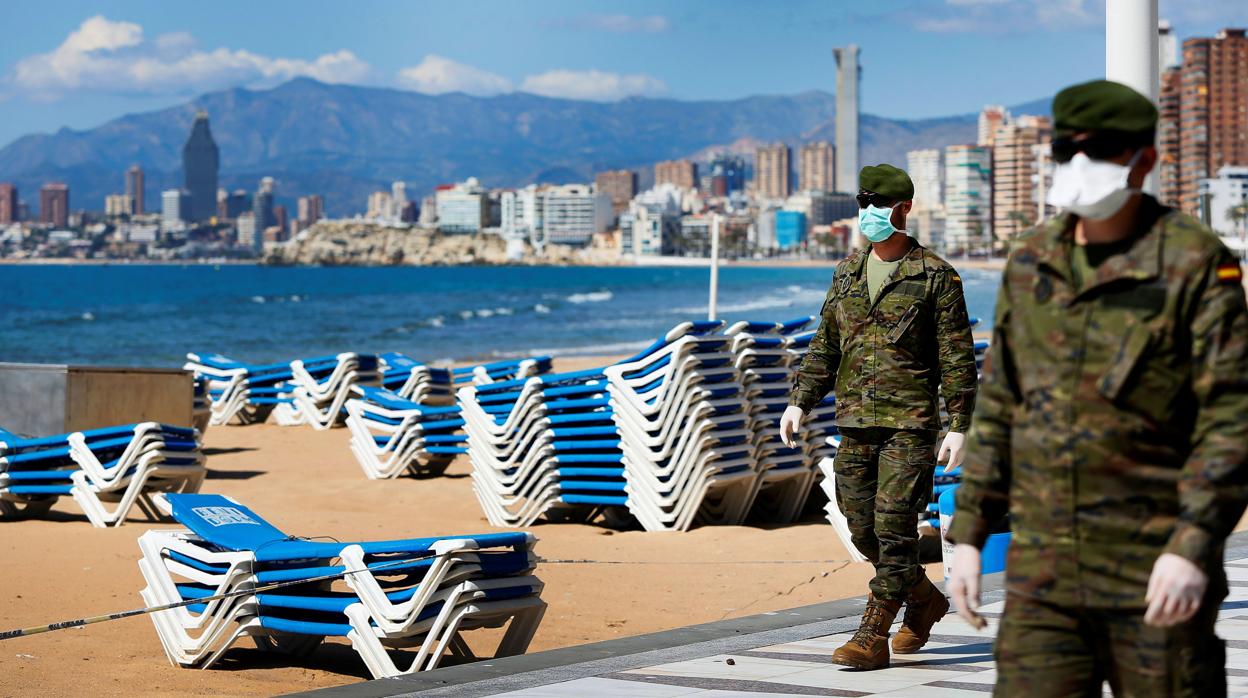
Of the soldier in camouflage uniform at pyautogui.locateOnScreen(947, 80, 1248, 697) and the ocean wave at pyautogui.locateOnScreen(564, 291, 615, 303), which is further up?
the ocean wave at pyautogui.locateOnScreen(564, 291, 615, 303)

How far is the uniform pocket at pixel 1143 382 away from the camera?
331cm

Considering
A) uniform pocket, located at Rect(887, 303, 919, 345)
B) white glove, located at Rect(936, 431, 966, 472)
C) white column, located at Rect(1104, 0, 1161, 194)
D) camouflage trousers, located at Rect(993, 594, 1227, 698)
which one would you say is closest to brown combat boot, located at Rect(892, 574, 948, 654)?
white glove, located at Rect(936, 431, 966, 472)

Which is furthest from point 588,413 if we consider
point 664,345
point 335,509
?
point 335,509

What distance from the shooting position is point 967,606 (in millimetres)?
3561

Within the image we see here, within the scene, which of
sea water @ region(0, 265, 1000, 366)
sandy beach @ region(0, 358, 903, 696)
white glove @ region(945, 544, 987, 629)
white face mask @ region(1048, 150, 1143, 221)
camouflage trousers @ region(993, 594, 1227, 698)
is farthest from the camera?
sea water @ region(0, 265, 1000, 366)

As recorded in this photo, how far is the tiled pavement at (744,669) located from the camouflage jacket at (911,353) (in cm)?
95

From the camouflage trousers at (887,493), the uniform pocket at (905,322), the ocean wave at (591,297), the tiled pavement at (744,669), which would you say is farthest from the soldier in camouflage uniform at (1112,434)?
the ocean wave at (591,297)

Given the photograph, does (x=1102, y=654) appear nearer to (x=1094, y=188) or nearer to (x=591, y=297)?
(x=1094, y=188)

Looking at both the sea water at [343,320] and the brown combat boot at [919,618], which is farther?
the sea water at [343,320]

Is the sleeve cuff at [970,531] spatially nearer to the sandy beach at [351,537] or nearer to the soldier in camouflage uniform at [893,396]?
the soldier in camouflage uniform at [893,396]

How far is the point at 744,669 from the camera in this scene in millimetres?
6285

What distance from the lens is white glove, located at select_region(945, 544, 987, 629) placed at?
3.51 meters

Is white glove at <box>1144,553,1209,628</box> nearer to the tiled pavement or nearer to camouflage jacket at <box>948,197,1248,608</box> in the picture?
camouflage jacket at <box>948,197,1248,608</box>

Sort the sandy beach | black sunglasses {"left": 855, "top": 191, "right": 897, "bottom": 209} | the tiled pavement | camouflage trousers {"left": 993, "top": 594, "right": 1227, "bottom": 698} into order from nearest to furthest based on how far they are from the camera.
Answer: camouflage trousers {"left": 993, "top": 594, "right": 1227, "bottom": 698}
the tiled pavement
black sunglasses {"left": 855, "top": 191, "right": 897, "bottom": 209}
the sandy beach
